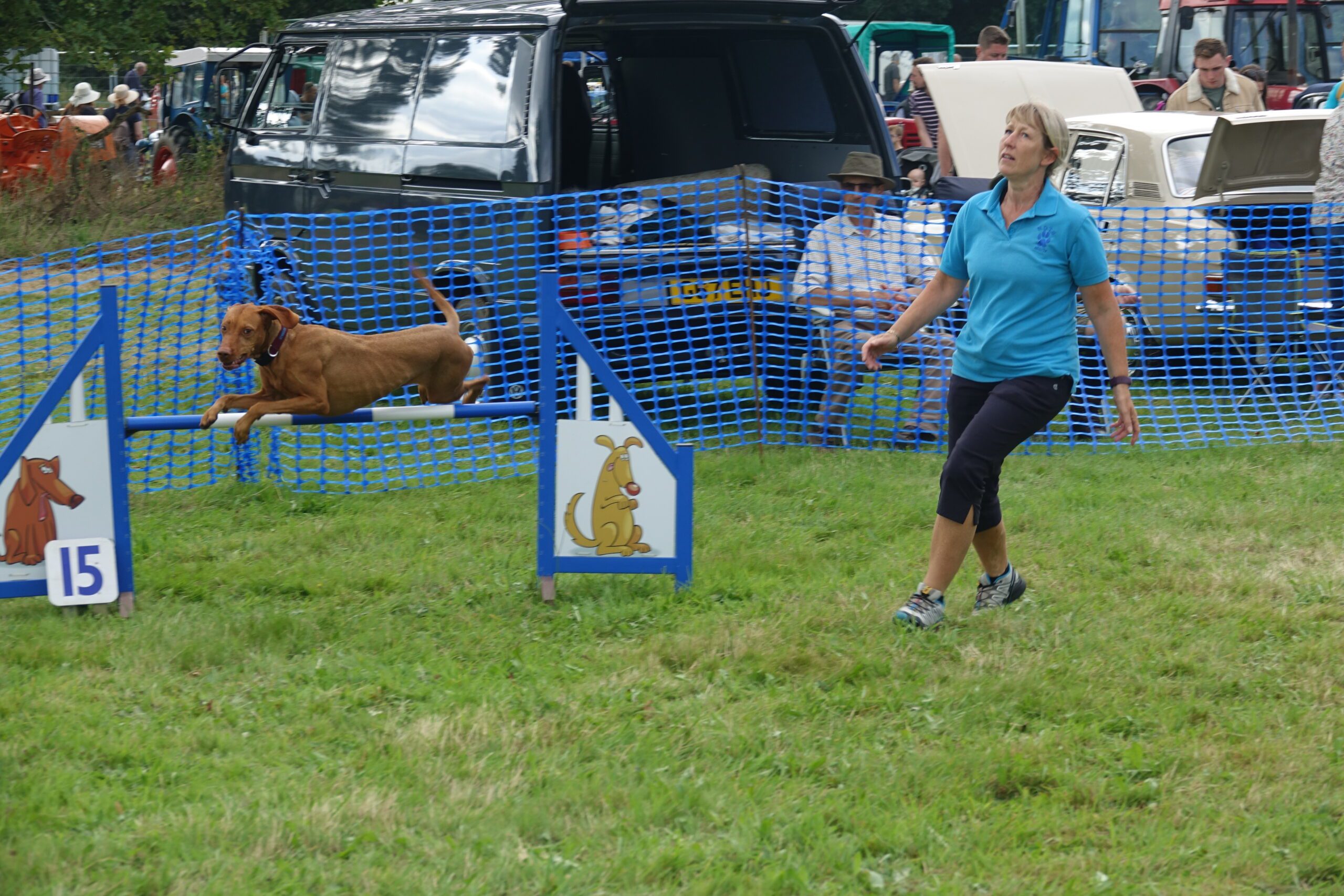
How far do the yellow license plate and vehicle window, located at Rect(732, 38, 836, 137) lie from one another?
1411mm

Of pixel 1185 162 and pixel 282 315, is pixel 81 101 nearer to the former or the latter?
pixel 1185 162

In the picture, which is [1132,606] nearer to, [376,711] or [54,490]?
[376,711]

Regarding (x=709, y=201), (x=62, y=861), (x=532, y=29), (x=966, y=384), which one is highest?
(x=532, y=29)

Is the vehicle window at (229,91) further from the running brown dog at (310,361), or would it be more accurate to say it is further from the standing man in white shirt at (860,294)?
the running brown dog at (310,361)

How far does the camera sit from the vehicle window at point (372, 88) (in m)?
7.57

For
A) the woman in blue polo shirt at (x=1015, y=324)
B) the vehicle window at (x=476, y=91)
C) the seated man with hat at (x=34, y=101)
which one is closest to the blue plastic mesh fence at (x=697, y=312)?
the vehicle window at (x=476, y=91)

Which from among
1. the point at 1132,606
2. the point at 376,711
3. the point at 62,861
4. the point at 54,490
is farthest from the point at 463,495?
the point at 62,861

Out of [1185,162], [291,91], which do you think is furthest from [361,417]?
[1185,162]

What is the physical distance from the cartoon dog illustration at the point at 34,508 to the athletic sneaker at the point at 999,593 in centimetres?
307

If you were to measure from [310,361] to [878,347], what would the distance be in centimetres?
197

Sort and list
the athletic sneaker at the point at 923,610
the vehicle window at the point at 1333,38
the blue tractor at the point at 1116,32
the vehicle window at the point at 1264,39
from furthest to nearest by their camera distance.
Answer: the blue tractor at the point at 1116,32 → the vehicle window at the point at 1333,38 → the vehicle window at the point at 1264,39 → the athletic sneaker at the point at 923,610

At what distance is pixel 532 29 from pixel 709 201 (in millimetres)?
1207

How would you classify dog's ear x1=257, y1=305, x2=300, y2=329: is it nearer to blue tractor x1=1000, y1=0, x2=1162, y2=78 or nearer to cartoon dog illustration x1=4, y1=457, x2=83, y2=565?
cartoon dog illustration x1=4, y1=457, x2=83, y2=565

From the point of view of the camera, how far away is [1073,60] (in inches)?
771
